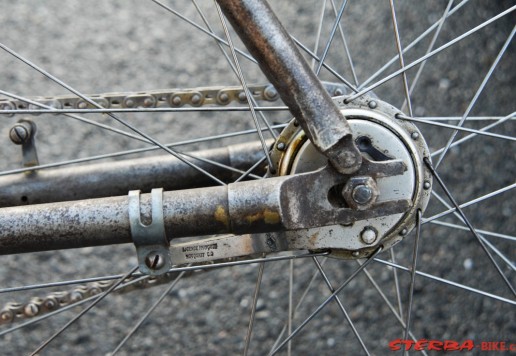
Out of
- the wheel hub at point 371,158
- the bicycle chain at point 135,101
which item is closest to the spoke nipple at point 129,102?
the bicycle chain at point 135,101

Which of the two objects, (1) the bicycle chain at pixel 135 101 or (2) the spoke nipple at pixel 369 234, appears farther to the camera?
(1) the bicycle chain at pixel 135 101

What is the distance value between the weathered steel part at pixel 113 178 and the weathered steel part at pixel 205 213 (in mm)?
219

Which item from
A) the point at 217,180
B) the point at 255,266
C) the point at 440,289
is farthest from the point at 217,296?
the point at 217,180

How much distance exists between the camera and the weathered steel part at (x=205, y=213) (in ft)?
2.93

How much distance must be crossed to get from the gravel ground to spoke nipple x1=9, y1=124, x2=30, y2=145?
17.2 inches

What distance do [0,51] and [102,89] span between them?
226 mm

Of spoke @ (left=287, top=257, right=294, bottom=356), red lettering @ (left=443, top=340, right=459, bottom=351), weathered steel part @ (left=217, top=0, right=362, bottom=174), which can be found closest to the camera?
weathered steel part @ (left=217, top=0, right=362, bottom=174)

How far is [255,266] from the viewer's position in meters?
1.57

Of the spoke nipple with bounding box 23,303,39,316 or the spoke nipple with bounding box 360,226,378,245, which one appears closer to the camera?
the spoke nipple with bounding box 360,226,378,245

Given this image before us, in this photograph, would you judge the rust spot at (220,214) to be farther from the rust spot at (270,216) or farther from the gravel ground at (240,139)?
the gravel ground at (240,139)

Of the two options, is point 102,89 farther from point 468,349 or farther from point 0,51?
point 468,349

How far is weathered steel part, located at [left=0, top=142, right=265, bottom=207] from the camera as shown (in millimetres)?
1143

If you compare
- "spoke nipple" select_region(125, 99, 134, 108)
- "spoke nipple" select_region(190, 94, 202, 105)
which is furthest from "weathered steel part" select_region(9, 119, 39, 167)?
"spoke nipple" select_region(190, 94, 202, 105)

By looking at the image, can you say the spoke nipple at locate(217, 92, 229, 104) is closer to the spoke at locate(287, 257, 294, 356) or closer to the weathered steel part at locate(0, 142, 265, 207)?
the weathered steel part at locate(0, 142, 265, 207)
